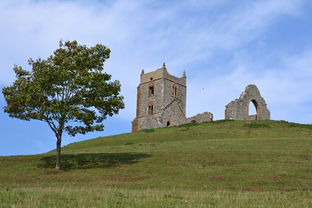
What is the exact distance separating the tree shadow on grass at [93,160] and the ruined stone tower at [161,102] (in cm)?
4052

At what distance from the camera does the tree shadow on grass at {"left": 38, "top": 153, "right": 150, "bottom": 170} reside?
32303 mm

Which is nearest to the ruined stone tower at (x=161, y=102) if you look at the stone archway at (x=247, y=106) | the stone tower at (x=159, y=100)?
the stone tower at (x=159, y=100)

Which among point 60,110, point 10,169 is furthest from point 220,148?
point 10,169

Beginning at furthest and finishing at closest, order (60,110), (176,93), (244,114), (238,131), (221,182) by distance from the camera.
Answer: (176,93) < (244,114) < (238,131) < (60,110) < (221,182)

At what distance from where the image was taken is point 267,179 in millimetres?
24438

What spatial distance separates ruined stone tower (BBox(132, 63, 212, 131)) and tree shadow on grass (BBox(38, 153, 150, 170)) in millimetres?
40523

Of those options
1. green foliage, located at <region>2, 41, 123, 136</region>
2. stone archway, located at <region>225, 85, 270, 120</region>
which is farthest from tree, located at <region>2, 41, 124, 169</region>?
stone archway, located at <region>225, 85, 270, 120</region>

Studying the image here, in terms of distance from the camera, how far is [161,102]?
77.9 meters

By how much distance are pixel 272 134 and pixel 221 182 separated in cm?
2680

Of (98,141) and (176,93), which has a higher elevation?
(176,93)

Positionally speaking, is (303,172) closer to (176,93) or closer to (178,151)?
(178,151)

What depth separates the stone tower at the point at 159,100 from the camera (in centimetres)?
7800

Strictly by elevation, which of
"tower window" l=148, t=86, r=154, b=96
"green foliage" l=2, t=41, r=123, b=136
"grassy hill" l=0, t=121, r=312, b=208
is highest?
"tower window" l=148, t=86, r=154, b=96

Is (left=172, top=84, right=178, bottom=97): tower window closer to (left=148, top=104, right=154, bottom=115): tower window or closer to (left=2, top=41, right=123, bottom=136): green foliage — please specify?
(left=148, top=104, right=154, bottom=115): tower window
